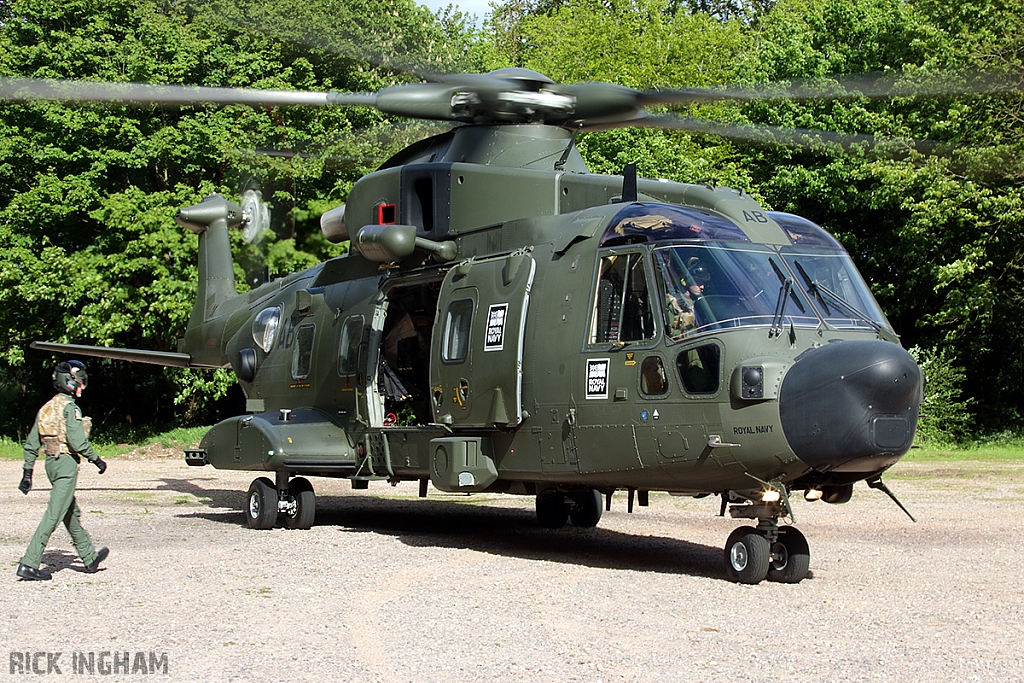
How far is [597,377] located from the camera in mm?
9484

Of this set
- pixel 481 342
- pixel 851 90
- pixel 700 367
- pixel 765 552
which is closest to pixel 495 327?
pixel 481 342

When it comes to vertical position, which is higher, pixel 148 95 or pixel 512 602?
pixel 148 95

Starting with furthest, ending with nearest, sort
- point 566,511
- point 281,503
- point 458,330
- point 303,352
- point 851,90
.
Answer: point 851,90
point 303,352
point 566,511
point 281,503
point 458,330

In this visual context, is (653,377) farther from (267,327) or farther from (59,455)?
(267,327)

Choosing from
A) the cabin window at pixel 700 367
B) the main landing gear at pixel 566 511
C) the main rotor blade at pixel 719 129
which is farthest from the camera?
the main landing gear at pixel 566 511

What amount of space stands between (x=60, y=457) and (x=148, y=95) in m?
2.95

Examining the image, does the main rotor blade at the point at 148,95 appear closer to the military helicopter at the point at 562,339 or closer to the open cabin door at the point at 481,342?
the military helicopter at the point at 562,339

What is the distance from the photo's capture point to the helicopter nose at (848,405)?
8.16 m

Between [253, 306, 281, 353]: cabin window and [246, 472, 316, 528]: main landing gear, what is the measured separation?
214 centimetres

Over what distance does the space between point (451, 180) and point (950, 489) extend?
34.0 ft

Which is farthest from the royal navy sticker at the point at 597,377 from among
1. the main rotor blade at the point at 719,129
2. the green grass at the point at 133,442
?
the green grass at the point at 133,442

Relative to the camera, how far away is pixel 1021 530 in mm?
12844

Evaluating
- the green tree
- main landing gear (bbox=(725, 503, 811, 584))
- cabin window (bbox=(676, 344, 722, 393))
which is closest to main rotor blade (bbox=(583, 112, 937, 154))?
cabin window (bbox=(676, 344, 722, 393))

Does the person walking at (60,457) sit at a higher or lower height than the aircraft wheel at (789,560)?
higher
